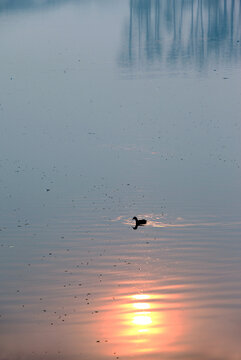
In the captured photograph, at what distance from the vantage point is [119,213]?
100ft

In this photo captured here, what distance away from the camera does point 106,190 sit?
34.0 meters

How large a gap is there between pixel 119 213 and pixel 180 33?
94482mm

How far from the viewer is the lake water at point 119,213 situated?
19922 millimetres

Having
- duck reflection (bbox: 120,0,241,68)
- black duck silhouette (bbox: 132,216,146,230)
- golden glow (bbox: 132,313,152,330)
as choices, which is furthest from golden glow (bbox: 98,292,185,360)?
duck reflection (bbox: 120,0,241,68)

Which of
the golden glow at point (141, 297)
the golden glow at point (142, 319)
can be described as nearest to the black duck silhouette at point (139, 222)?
the golden glow at point (141, 297)

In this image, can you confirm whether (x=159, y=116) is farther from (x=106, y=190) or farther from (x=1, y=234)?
(x=1, y=234)

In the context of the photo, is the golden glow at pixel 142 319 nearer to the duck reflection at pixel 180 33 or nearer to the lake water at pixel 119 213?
the lake water at pixel 119 213

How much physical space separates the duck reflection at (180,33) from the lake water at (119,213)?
1164 cm

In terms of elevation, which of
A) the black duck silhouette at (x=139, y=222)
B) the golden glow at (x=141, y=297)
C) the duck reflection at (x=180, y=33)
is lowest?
the golden glow at (x=141, y=297)

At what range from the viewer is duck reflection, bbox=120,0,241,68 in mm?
87125

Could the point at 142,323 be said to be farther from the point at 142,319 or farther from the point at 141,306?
the point at 141,306

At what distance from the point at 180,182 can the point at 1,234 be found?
10225 millimetres

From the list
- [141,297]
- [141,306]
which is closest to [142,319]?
[141,306]

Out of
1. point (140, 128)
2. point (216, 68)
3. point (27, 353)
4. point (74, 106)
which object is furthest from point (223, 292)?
point (216, 68)
